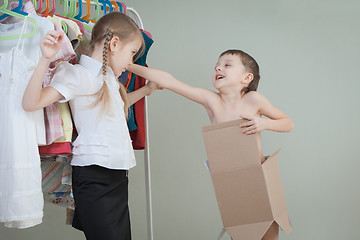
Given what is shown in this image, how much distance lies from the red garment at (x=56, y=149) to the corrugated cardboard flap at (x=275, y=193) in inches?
26.1

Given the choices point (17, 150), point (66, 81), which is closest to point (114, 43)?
point (66, 81)

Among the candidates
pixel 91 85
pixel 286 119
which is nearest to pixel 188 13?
pixel 286 119

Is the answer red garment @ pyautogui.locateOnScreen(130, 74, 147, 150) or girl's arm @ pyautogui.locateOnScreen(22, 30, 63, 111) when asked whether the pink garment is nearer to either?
girl's arm @ pyautogui.locateOnScreen(22, 30, 63, 111)

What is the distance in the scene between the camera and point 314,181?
2676 millimetres

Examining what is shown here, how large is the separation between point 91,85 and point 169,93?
3.97 feet

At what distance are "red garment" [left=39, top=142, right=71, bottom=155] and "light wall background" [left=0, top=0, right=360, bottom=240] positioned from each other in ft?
3.92

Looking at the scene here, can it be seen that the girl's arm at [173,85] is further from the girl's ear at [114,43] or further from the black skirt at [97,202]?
the black skirt at [97,202]

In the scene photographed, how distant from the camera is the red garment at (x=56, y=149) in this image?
56.4 inches

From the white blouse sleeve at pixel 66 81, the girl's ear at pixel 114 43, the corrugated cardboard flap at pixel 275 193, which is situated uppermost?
the girl's ear at pixel 114 43

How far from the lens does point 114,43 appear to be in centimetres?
151

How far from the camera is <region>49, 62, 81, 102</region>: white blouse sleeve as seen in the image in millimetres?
1396

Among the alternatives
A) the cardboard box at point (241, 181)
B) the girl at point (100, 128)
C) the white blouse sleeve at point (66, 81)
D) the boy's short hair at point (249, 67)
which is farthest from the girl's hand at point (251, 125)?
the white blouse sleeve at point (66, 81)

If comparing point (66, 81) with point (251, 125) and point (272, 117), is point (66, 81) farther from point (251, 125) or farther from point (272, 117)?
point (272, 117)

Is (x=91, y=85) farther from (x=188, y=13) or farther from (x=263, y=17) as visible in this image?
(x=263, y=17)
